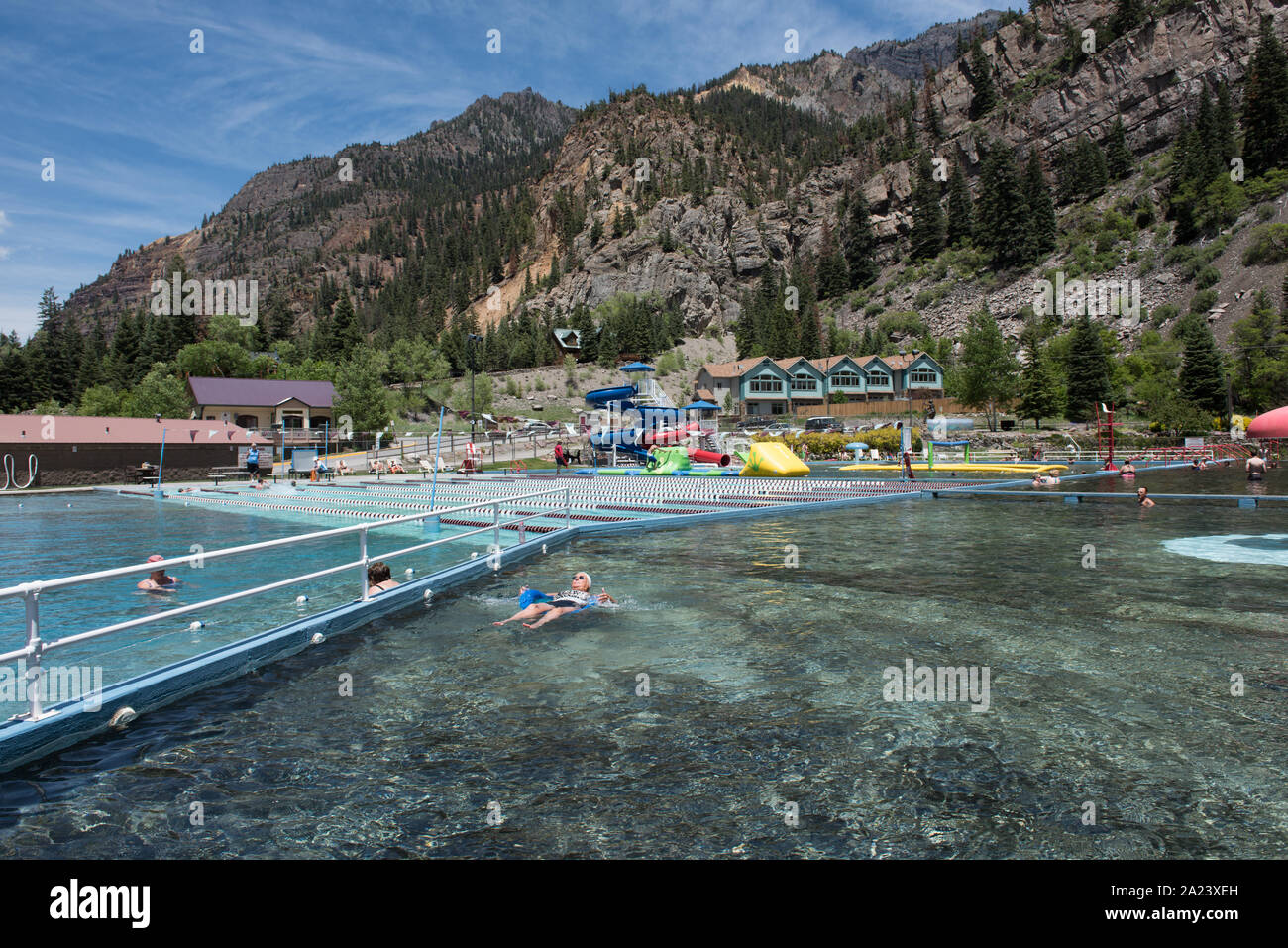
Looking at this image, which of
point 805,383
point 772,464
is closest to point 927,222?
point 805,383

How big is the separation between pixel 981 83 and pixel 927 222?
42.0 m

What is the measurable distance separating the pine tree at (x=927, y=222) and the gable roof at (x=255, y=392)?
401 ft

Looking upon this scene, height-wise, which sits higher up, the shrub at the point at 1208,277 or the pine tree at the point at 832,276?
the pine tree at the point at 832,276

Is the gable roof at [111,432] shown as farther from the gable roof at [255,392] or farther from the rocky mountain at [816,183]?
the rocky mountain at [816,183]

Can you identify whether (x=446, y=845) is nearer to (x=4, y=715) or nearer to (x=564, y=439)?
(x=4, y=715)

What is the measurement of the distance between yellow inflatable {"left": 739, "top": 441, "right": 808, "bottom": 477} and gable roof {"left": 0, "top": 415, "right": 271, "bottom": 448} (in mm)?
38393

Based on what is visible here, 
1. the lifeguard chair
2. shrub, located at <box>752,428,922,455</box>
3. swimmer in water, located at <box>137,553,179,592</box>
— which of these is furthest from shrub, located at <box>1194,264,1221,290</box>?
swimmer in water, located at <box>137,553,179,592</box>

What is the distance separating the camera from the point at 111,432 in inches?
1946

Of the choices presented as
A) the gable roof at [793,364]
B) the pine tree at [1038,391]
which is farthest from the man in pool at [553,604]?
the gable roof at [793,364]

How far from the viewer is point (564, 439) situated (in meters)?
62.7

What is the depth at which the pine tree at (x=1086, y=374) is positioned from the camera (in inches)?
2876

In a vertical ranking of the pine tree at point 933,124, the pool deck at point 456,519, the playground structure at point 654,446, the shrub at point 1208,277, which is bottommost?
the pool deck at point 456,519
